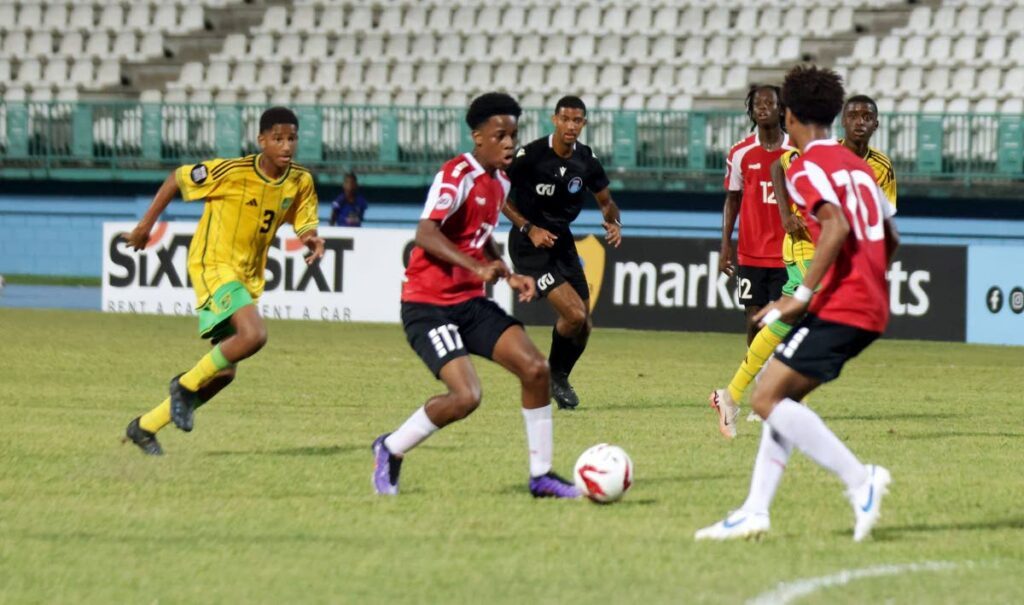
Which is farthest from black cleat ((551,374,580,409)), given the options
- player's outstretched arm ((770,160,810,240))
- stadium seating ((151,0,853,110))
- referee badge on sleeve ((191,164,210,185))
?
stadium seating ((151,0,853,110))

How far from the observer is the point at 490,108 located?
8125 mm

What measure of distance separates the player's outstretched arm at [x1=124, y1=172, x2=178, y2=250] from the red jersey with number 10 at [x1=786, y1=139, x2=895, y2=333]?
3.98m

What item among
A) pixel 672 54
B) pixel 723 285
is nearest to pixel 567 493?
pixel 723 285

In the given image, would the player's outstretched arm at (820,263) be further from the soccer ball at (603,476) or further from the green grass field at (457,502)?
the soccer ball at (603,476)

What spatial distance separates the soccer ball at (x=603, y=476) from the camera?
7.79m

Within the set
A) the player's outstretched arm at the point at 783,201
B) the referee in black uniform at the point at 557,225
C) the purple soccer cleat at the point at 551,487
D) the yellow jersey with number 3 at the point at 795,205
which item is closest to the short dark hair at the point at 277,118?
the purple soccer cleat at the point at 551,487

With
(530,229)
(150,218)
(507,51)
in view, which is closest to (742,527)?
(150,218)

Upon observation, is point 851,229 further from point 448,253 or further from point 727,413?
point 727,413

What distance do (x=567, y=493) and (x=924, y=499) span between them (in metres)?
1.65

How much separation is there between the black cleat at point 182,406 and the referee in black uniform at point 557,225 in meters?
3.66

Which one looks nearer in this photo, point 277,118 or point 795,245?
point 277,118

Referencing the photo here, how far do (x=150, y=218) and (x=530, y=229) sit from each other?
3.16 m

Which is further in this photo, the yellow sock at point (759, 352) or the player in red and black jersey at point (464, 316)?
the yellow sock at point (759, 352)

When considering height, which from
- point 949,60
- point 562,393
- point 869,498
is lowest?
point 562,393
